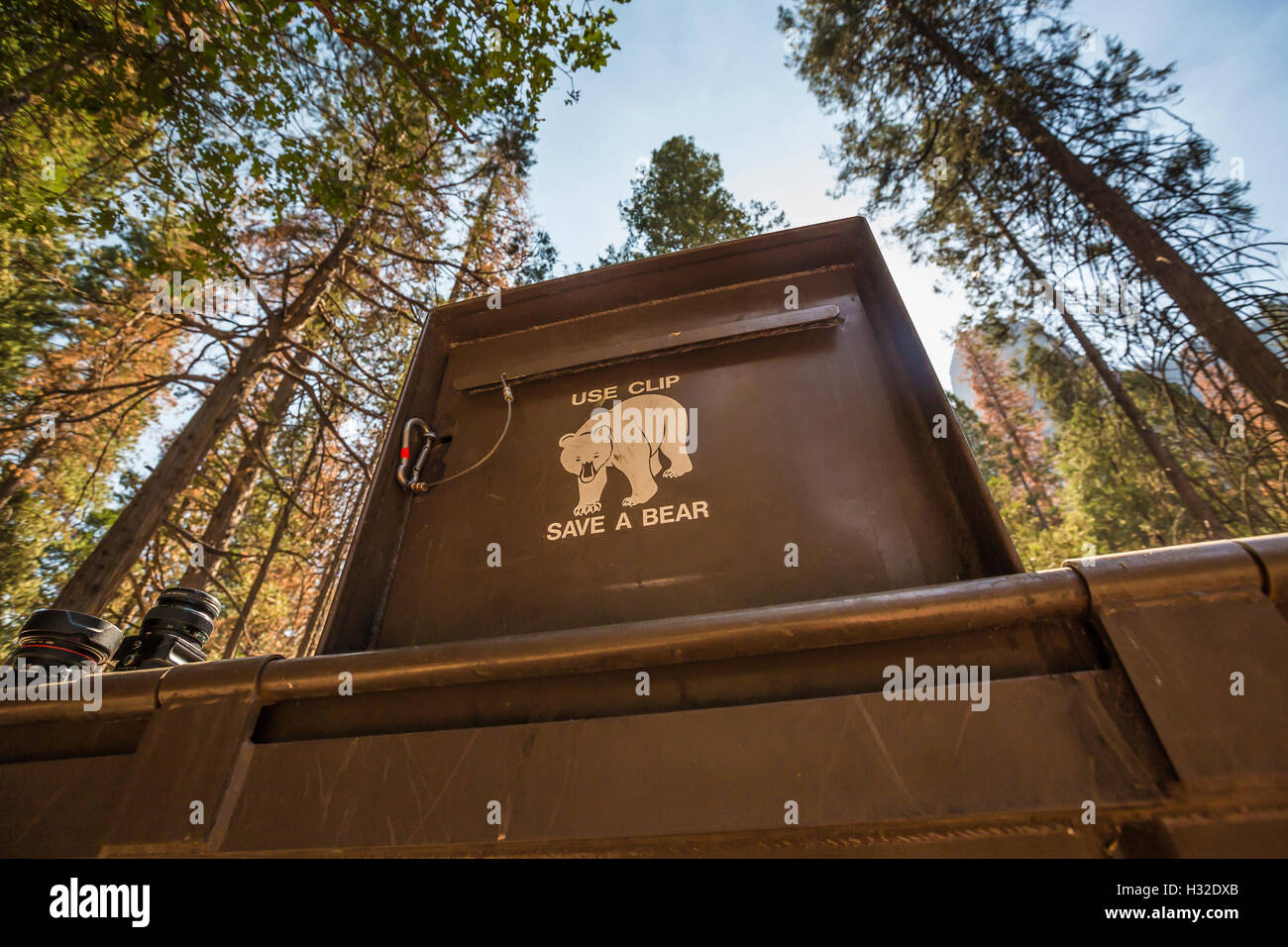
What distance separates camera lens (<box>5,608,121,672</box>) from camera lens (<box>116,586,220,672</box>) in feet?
0.64

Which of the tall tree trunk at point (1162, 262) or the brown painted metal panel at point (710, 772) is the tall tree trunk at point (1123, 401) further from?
the brown painted metal panel at point (710, 772)

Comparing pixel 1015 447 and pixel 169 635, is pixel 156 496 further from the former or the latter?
pixel 1015 447

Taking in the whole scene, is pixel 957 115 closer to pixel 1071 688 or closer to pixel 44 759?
pixel 1071 688

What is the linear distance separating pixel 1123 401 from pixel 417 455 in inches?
482

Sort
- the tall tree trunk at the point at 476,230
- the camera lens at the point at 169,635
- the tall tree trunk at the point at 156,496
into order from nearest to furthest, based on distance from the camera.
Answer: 1. the camera lens at the point at 169,635
2. the tall tree trunk at the point at 156,496
3. the tall tree trunk at the point at 476,230

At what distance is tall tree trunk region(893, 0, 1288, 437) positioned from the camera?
16.2 ft

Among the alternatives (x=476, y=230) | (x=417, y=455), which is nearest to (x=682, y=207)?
(x=476, y=230)

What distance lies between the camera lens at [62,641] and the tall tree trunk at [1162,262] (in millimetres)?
7994

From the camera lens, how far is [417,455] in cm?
235

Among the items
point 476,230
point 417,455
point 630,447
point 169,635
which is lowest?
point 169,635

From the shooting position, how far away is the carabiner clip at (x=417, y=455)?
7.41 ft

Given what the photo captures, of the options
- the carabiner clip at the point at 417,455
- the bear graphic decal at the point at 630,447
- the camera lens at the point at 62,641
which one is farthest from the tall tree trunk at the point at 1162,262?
the camera lens at the point at 62,641

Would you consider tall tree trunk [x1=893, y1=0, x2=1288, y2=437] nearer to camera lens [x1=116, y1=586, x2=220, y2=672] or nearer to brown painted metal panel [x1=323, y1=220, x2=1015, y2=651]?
brown painted metal panel [x1=323, y1=220, x2=1015, y2=651]
